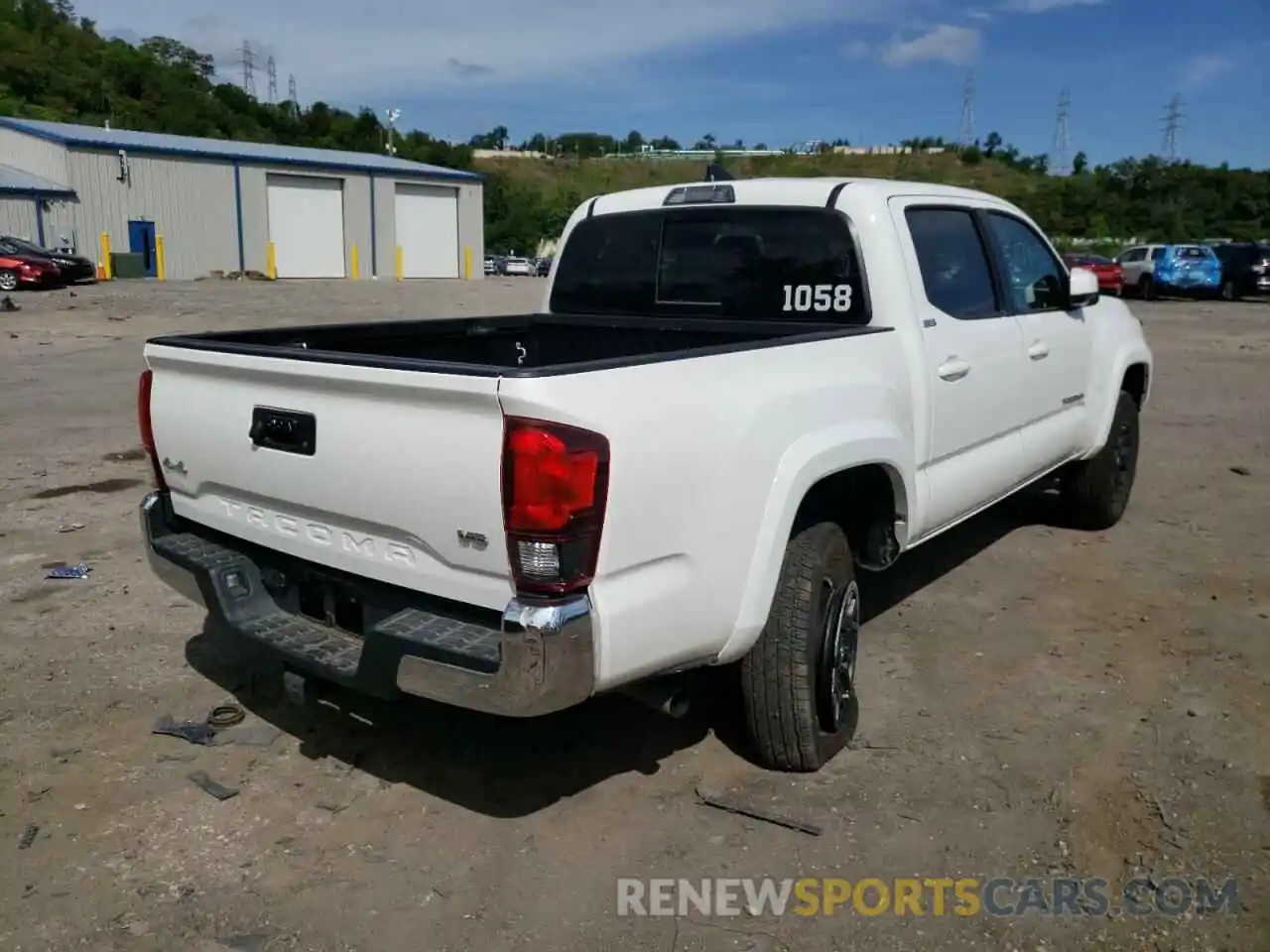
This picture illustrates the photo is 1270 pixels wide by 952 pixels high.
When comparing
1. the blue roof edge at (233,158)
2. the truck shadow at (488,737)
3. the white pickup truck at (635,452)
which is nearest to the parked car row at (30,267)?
the blue roof edge at (233,158)

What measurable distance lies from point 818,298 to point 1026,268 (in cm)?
169

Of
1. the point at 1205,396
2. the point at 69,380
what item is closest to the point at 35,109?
the point at 69,380

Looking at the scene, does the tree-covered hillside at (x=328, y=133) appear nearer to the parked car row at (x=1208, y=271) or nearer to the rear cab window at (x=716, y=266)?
the parked car row at (x=1208, y=271)

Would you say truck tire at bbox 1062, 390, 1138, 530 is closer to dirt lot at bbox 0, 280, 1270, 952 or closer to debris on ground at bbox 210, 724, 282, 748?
dirt lot at bbox 0, 280, 1270, 952

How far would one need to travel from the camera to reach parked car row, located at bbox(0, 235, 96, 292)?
28.2 m

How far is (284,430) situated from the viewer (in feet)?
10.7

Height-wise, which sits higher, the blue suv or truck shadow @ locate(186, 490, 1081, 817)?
the blue suv

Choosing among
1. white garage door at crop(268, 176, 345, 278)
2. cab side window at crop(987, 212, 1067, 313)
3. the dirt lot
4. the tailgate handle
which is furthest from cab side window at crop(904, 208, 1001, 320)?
white garage door at crop(268, 176, 345, 278)

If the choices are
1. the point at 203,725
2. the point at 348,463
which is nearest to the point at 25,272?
the point at 203,725

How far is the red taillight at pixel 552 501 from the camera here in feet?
8.77

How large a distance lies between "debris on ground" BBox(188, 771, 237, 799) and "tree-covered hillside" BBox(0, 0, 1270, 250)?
67.5 m

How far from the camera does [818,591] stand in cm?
356

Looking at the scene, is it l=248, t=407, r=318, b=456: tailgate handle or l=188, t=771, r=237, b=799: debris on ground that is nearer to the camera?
l=248, t=407, r=318, b=456: tailgate handle

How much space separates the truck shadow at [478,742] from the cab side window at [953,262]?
203 centimetres
